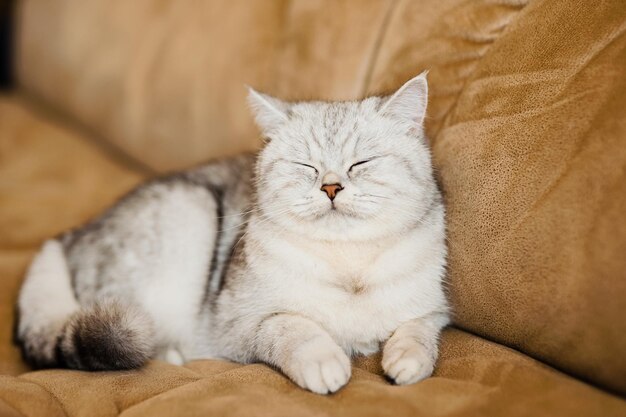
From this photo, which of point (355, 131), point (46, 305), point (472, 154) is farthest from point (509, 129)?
point (46, 305)

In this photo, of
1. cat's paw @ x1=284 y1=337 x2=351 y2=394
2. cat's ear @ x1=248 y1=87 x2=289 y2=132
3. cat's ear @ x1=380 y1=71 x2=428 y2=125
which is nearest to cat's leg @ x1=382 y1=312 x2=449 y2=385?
cat's paw @ x1=284 y1=337 x2=351 y2=394

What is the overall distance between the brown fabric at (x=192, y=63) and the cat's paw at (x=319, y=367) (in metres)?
0.96

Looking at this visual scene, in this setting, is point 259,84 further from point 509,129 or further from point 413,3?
point 509,129

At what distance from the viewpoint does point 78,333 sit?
134 centimetres

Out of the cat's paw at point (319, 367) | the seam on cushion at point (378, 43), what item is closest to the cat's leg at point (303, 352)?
the cat's paw at point (319, 367)

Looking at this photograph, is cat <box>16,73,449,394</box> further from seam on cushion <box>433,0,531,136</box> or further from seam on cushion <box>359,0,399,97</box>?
seam on cushion <box>359,0,399,97</box>

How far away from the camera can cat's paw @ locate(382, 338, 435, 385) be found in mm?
1175

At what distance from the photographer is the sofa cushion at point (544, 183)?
3.51 ft

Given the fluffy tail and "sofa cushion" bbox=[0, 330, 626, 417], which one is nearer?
"sofa cushion" bbox=[0, 330, 626, 417]

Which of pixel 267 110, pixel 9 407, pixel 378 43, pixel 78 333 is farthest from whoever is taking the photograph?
pixel 378 43

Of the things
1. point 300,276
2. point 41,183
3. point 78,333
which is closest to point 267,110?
point 300,276

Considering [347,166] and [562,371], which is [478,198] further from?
[562,371]

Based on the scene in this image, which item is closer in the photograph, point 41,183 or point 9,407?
point 9,407

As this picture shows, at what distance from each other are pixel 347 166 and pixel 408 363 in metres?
0.47
